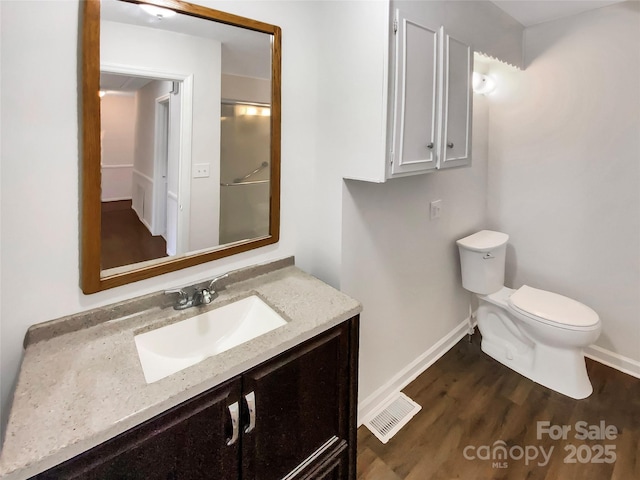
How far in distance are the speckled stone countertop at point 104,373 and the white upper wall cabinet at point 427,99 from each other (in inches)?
28.1

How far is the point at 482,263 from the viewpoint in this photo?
92.4 inches

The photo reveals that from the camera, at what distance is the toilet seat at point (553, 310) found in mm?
1964

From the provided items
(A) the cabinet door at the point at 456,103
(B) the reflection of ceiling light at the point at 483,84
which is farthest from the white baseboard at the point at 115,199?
(B) the reflection of ceiling light at the point at 483,84

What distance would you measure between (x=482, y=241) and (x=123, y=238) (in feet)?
7.19

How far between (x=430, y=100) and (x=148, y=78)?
1.16m

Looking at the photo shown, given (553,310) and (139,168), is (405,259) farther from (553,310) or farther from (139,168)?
(139,168)

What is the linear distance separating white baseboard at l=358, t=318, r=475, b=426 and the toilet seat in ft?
1.71

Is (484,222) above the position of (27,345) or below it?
above

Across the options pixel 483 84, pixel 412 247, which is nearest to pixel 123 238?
pixel 412 247

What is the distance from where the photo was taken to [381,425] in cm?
187

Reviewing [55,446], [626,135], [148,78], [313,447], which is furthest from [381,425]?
[626,135]

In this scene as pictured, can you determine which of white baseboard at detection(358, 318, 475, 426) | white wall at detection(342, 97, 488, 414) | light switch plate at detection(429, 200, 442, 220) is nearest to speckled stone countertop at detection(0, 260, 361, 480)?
white wall at detection(342, 97, 488, 414)

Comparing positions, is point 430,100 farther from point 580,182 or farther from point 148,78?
point 580,182

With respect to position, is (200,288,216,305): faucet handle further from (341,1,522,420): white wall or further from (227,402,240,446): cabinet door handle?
(341,1,522,420): white wall
